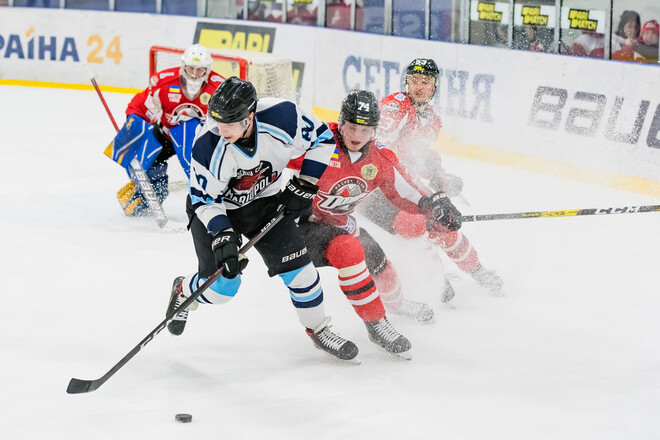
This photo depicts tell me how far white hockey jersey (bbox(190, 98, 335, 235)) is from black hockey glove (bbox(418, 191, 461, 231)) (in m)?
0.52

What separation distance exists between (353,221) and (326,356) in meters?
0.56

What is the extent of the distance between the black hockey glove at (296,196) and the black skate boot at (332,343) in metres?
0.42

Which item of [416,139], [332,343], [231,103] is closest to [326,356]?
[332,343]

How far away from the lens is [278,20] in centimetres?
955

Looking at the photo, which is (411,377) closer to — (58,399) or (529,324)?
(529,324)

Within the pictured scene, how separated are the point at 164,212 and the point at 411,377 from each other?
270cm

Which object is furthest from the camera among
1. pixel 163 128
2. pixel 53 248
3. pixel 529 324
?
pixel 163 128

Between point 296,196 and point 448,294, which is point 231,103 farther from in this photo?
point 448,294

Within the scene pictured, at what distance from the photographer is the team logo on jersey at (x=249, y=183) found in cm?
313

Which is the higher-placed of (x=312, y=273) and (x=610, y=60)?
(x=610, y=60)

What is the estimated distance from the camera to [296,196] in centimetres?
324

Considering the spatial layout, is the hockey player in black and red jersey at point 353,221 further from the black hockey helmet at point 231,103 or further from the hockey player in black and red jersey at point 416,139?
the black hockey helmet at point 231,103

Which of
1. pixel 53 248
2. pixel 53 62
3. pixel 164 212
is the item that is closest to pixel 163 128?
pixel 164 212

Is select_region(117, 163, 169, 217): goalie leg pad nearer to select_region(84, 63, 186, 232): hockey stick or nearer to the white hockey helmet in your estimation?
select_region(84, 63, 186, 232): hockey stick
